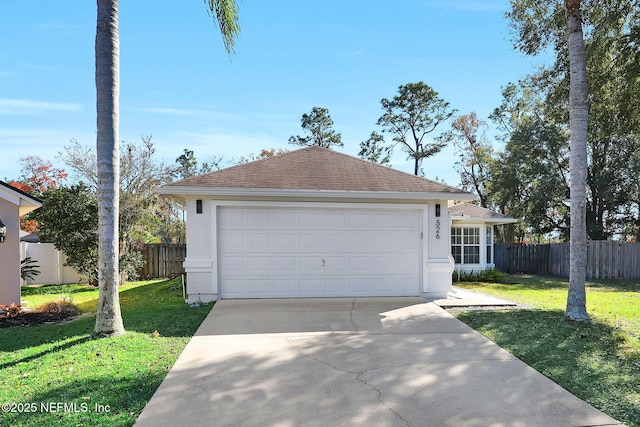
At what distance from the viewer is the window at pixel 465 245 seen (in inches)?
607

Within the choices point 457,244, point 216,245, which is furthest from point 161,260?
point 457,244

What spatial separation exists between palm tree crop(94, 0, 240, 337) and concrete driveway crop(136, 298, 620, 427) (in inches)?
60.5

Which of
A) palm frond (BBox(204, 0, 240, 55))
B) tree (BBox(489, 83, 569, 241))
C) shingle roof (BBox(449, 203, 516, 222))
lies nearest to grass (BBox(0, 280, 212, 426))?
palm frond (BBox(204, 0, 240, 55))

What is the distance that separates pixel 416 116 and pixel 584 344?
77.3 ft

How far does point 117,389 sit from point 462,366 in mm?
4139

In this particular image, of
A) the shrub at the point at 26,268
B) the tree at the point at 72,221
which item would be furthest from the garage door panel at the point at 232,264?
the shrub at the point at 26,268

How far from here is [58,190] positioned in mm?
12344

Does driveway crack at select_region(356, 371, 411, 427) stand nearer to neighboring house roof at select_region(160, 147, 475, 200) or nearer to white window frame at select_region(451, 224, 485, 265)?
neighboring house roof at select_region(160, 147, 475, 200)

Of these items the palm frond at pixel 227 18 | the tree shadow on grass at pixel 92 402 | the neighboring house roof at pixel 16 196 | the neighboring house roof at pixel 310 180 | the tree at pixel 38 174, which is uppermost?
the palm frond at pixel 227 18

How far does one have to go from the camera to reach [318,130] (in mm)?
29812

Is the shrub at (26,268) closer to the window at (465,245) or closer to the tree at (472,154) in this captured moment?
the window at (465,245)

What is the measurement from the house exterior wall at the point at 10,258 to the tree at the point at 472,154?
25602 millimetres

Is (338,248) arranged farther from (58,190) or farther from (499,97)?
(499,97)

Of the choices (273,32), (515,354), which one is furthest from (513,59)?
(515,354)
